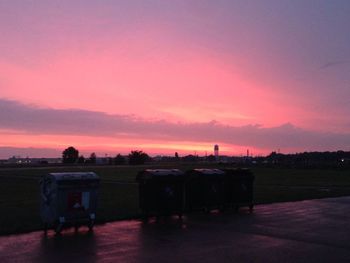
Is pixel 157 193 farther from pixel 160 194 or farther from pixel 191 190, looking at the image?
pixel 191 190

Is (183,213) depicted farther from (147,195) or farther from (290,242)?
(290,242)

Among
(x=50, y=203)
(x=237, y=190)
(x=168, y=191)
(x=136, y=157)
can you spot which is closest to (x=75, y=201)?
(x=50, y=203)

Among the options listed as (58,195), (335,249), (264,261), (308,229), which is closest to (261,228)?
(308,229)

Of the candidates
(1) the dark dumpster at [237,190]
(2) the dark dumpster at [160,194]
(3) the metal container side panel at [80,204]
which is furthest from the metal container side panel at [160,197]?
(1) the dark dumpster at [237,190]

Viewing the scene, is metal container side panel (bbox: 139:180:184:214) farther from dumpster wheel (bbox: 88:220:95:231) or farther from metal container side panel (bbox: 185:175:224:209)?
dumpster wheel (bbox: 88:220:95:231)

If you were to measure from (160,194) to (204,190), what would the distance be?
1.64 metres

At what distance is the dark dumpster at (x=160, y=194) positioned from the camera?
12.8 metres

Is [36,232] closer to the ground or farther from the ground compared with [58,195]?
closer to the ground

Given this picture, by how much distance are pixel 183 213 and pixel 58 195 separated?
4152mm

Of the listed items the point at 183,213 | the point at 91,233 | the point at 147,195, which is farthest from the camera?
the point at 183,213

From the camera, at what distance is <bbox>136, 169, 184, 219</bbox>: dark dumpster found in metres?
12.8

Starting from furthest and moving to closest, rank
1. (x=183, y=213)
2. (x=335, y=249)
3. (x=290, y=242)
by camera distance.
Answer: (x=183, y=213)
(x=290, y=242)
(x=335, y=249)

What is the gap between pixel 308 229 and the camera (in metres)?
11.2

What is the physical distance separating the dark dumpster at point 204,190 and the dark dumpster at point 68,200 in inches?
142
